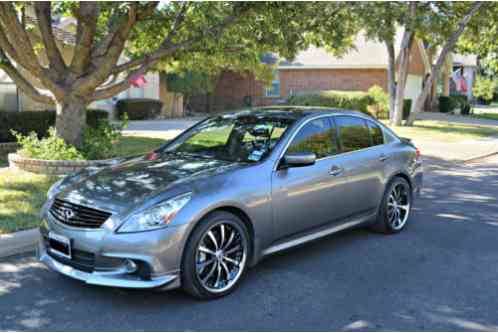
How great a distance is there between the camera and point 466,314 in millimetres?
4227

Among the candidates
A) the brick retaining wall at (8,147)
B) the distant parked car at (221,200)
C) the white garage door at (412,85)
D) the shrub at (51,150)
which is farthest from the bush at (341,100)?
the distant parked car at (221,200)

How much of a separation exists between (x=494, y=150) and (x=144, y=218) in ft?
46.7

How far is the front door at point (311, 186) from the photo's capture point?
4.96 m

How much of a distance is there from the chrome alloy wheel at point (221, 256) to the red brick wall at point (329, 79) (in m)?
26.9

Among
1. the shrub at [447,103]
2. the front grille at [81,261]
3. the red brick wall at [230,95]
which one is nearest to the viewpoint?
the front grille at [81,261]

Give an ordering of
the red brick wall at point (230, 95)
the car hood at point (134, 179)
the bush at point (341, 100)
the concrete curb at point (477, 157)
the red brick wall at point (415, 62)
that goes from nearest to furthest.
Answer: the car hood at point (134, 179)
the concrete curb at point (477, 157)
the bush at point (341, 100)
the red brick wall at point (415, 62)
the red brick wall at point (230, 95)

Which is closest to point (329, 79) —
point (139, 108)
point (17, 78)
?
point (139, 108)

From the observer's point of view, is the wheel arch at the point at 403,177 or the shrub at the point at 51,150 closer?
the wheel arch at the point at 403,177

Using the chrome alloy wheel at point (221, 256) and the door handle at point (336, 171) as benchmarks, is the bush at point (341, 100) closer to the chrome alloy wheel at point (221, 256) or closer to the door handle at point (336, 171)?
the door handle at point (336, 171)

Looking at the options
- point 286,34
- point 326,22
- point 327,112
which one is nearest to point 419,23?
point 326,22

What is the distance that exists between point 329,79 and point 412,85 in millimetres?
6700

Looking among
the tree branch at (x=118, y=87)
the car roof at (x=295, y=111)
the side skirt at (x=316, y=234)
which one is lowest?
the side skirt at (x=316, y=234)

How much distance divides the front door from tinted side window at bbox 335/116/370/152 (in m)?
0.15

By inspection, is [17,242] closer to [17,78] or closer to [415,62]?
[17,78]
